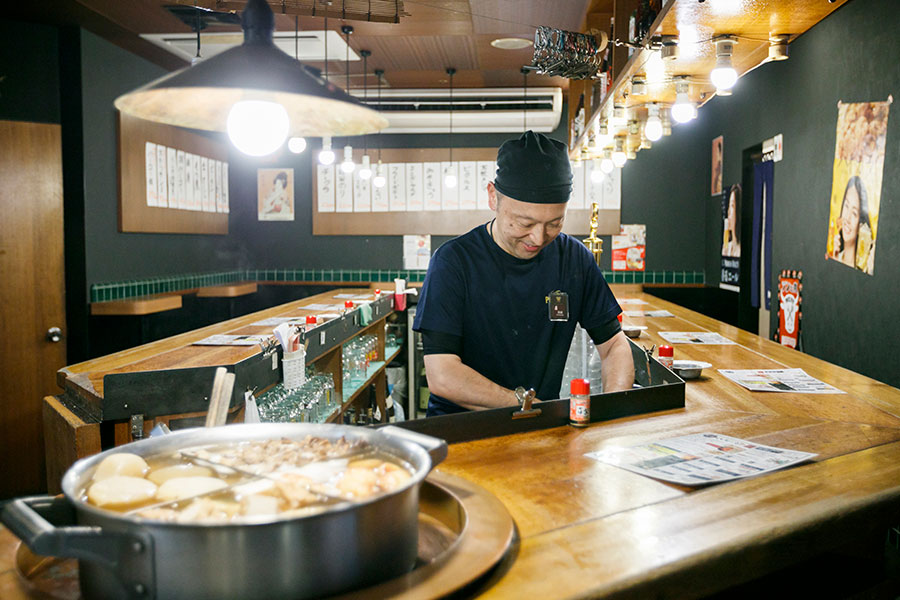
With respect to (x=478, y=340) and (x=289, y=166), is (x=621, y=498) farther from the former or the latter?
(x=289, y=166)

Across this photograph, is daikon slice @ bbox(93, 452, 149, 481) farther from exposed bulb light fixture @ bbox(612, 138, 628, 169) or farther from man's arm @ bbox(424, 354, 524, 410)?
exposed bulb light fixture @ bbox(612, 138, 628, 169)

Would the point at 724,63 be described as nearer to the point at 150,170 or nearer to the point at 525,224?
the point at 525,224

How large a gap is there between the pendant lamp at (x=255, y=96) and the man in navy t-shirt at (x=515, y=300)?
86 centimetres

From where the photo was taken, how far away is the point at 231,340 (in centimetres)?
356

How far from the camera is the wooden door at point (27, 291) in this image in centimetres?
464

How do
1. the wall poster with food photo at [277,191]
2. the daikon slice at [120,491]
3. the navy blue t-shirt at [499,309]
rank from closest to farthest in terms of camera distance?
the daikon slice at [120,491] < the navy blue t-shirt at [499,309] < the wall poster with food photo at [277,191]

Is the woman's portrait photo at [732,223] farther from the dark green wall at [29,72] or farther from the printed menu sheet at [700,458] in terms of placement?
the dark green wall at [29,72]

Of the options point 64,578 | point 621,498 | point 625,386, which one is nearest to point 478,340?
point 625,386

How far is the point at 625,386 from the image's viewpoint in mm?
2357

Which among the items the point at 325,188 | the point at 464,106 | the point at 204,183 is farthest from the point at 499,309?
the point at 325,188

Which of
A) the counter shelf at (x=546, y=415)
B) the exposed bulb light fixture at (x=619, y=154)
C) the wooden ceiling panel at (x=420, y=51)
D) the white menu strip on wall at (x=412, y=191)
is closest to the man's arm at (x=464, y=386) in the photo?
the counter shelf at (x=546, y=415)

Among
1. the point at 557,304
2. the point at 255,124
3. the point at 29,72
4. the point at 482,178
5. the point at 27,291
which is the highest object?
the point at 29,72

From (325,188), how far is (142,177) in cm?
258

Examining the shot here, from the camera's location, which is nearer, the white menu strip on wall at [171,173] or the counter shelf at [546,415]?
the counter shelf at [546,415]
